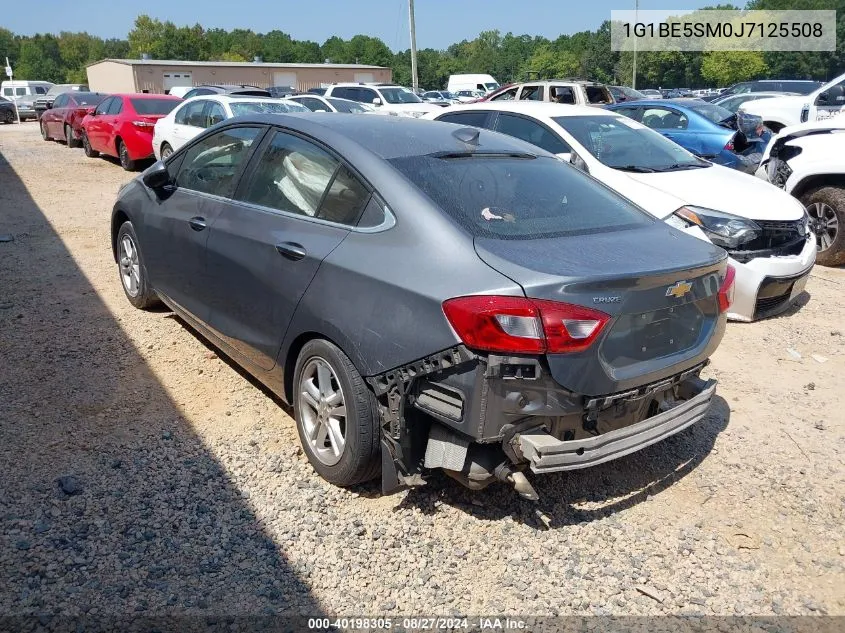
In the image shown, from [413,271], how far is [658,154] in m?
4.95

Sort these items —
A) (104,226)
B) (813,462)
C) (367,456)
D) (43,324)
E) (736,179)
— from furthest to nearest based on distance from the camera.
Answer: (104,226)
(736,179)
(43,324)
(813,462)
(367,456)

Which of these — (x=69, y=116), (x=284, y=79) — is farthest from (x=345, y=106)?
(x=284, y=79)

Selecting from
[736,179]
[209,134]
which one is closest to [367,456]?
[209,134]

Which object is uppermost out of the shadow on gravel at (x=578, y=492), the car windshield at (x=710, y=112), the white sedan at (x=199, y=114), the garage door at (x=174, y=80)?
the garage door at (x=174, y=80)

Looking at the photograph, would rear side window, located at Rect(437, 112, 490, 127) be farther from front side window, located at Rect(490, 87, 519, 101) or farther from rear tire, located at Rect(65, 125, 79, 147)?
rear tire, located at Rect(65, 125, 79, 147)

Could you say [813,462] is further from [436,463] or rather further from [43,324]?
[43,324]

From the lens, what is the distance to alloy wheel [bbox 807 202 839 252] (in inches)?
295

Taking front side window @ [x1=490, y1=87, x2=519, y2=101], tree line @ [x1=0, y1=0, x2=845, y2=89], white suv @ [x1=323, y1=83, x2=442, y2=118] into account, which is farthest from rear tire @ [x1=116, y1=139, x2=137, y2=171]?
tree line @ [x1=0, y1=0, x2=845, y2=89]

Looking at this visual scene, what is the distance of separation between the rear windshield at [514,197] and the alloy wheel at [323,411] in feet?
3.09

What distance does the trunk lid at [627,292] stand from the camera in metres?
2.72

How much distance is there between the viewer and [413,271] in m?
2.89

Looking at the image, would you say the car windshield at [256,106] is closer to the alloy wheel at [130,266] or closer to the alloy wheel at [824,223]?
the alloy wheel at [130,266]

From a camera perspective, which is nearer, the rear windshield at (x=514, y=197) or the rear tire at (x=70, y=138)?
the rear windshield at (x=514, y=197)

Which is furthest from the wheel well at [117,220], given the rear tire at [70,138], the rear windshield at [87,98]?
the rear windshield at [87,98]
